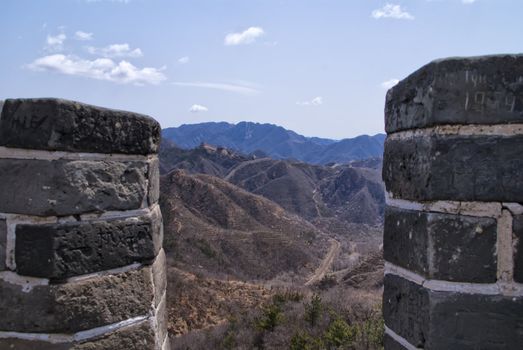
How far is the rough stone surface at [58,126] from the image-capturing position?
6.06ft

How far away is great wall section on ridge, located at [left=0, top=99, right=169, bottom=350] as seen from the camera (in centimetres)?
184

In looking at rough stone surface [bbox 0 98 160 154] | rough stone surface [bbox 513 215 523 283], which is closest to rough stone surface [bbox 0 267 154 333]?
rough stone surface [bbox 0 98 160 154]

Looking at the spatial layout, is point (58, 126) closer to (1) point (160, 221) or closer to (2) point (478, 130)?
(1) point (160, 221)

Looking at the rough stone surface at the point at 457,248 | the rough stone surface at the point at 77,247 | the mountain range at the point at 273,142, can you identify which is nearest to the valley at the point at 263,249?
the rough stone surface at the point at 77,247

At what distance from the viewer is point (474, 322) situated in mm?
1586

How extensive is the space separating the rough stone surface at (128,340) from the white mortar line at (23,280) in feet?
0.89

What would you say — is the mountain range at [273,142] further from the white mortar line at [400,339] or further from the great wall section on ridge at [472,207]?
the great wall section on ridge at [472,207]

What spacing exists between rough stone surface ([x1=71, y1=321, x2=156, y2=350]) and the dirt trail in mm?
24293

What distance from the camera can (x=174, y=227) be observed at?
102ft

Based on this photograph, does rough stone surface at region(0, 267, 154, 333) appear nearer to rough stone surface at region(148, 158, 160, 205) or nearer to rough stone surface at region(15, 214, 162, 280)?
rough stone surface at region(15, 214, 162, 280)

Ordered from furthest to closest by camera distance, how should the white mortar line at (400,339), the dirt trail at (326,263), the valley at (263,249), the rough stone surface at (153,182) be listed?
1. the dirt trail at (326,263)
2. the valley at (263,249)
3. the rough stone surface at (153,182)
4. the white mortar line at (400,339)

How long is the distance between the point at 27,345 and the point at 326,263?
3257 cm

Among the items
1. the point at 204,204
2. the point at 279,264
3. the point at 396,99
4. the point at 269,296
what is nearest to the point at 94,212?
the point at 396,99

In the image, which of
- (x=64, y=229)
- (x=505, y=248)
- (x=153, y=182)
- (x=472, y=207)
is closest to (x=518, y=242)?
(x=505, y=248)
